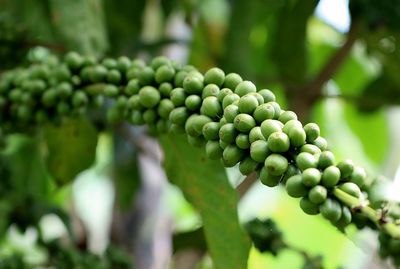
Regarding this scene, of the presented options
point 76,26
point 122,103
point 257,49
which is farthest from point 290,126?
point 257,49

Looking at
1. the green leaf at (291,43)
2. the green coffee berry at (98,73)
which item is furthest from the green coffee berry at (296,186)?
the green leaf at (291,43)

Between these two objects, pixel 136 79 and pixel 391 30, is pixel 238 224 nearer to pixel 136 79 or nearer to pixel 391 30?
pixel 136 79

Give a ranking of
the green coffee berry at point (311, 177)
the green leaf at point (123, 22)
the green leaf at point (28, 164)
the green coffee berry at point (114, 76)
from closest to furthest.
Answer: the green coffee berry at point (311, 177), the green coffee berry at point (114, 76), the green leaf at point (28, 164), the green leaf at point (123, 22)

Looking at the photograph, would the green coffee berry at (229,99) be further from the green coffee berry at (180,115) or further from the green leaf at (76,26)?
the green leaf at (76,26)

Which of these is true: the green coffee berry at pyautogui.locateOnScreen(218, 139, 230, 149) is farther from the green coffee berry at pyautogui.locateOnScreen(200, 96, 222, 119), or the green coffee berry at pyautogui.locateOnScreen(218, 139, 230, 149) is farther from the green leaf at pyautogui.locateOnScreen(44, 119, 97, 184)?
the green leaf at pyautogui.locateOnScreen(44, 119, 97, 184)

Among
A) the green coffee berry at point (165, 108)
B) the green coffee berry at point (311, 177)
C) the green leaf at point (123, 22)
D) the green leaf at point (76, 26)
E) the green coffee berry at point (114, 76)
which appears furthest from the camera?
the green leaf at point (123, 22)

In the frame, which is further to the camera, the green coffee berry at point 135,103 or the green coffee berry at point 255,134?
the green coffee berry at point 135,103

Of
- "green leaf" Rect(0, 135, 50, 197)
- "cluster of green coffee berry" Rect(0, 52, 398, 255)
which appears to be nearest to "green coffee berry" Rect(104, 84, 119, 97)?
"cluster of green coffee berry" Rect(0, 52, 398, 255)
